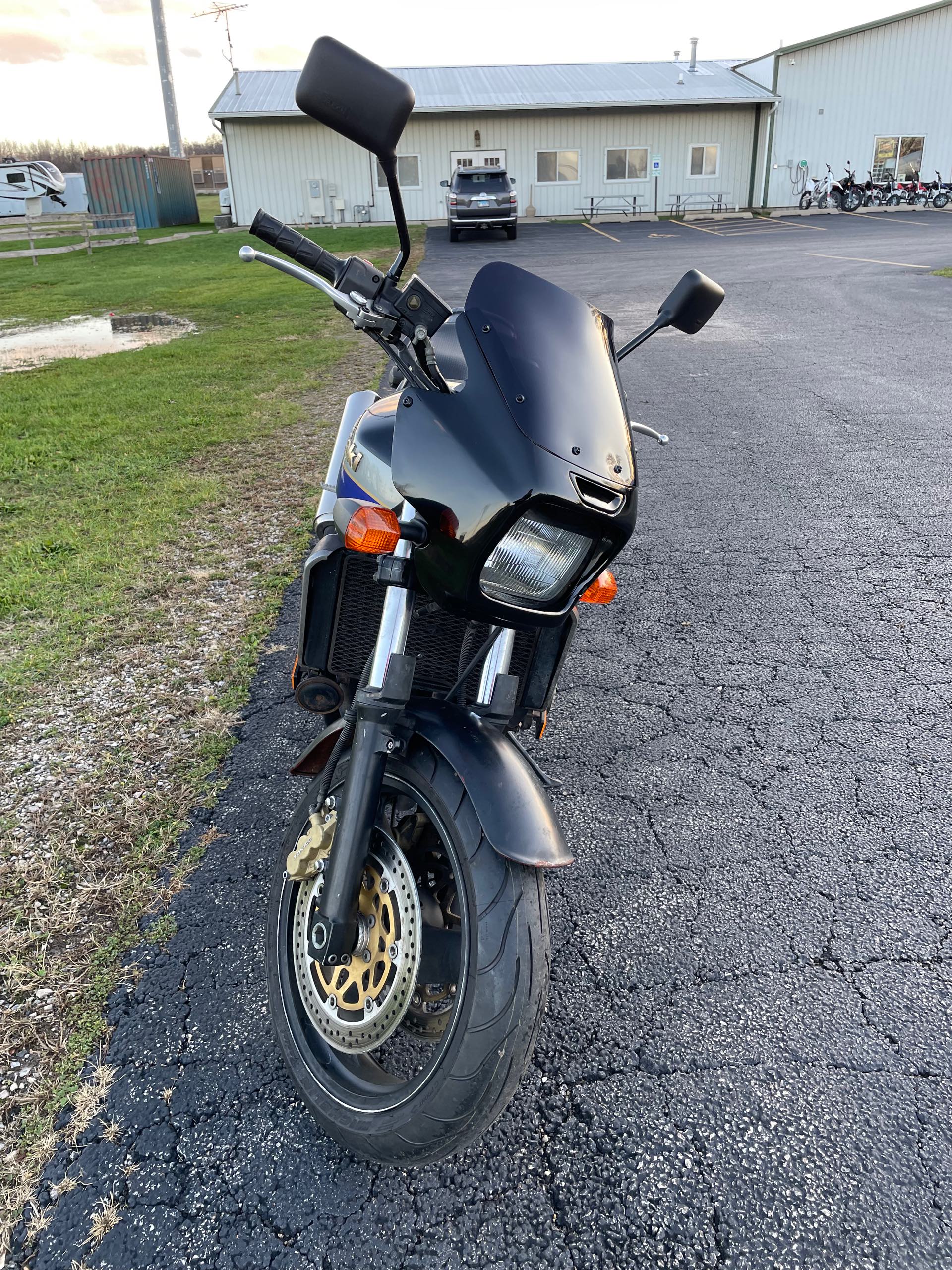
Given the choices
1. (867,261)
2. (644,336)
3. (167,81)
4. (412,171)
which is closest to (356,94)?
(644,336)

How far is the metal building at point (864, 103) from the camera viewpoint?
31547mm

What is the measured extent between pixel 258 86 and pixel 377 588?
128 feet

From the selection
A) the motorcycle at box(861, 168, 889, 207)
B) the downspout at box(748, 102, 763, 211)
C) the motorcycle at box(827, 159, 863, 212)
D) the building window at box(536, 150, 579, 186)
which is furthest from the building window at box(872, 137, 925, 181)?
the building window at box(536, 150, 579, 186)

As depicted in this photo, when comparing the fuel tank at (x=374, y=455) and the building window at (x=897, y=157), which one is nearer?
the fuel tank at (x=374, y=455)

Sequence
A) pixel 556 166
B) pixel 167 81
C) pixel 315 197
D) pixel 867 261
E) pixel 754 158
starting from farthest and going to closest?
pixel 167 81 < pixel 754 158 < pixel 556 166 < pixel 315 197 < pixel 867 261

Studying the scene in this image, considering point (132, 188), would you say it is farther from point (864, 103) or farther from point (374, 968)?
point (374, 968)

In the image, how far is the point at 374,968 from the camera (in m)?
1.94

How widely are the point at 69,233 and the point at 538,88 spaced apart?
58.3 ft

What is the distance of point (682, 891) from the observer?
2627 mm

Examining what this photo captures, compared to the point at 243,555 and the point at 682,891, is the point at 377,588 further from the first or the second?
the point at 243,555

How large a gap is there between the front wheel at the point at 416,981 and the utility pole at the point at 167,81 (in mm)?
52340

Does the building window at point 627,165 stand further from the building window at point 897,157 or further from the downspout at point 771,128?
the building window at point 897,157

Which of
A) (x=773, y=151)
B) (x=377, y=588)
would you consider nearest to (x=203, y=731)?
(x=377, y=588)

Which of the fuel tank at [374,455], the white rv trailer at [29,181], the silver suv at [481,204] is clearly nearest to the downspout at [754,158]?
the silver suv at [481,204]
